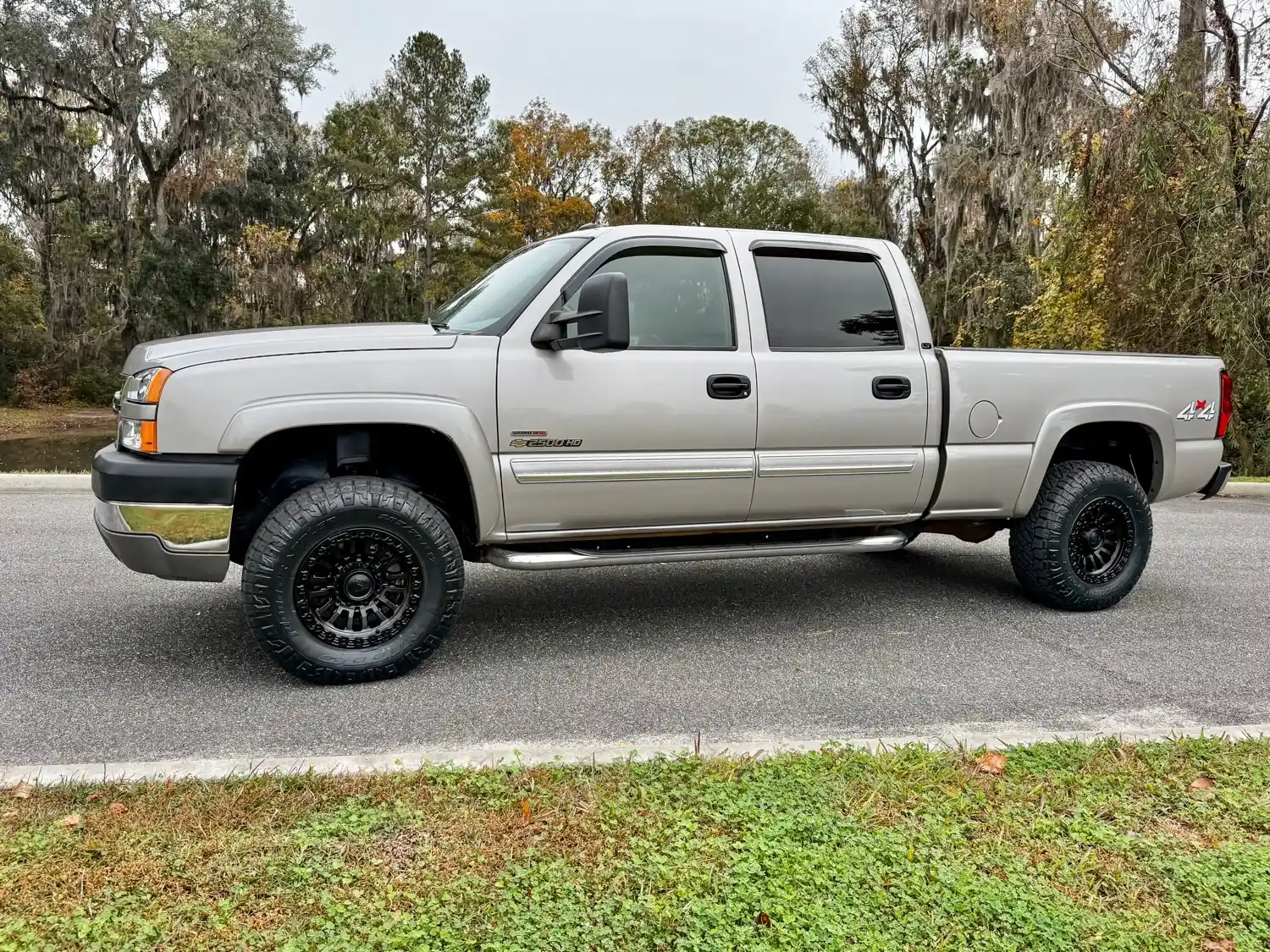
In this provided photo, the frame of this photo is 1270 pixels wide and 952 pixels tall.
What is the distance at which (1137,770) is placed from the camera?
3164mm

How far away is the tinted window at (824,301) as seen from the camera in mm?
4602

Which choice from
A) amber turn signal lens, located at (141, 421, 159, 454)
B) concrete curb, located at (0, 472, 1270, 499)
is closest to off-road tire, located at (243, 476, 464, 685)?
amber turn signal lens, located at (141, 421, 159, 454)

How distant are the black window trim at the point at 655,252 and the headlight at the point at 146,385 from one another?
164 centimetres

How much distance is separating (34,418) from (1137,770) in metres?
29.7

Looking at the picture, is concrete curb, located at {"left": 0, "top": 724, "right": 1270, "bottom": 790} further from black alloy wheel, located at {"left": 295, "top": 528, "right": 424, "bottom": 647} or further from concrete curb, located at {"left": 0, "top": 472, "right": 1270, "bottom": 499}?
concrete curb, located at {"left": 0, "top": 472, "right": 1270, "bottom": 499}

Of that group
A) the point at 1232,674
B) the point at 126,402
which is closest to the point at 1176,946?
the point at 1232,674

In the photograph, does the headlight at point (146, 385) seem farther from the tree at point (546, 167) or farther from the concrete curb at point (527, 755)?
the tree at point (546, 167)

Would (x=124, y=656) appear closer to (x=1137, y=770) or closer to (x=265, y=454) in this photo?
(x=265, y=454)

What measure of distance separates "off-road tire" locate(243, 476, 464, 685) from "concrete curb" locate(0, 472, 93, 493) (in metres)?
5.99

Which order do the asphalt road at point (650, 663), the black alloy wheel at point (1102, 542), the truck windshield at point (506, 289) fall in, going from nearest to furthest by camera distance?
the asphalt road at point (650, 663), the truck windshield at point (506, 289), the black alloy wheel at point (1102, 542)

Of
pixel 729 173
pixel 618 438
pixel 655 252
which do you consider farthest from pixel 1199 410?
pixel 729 173

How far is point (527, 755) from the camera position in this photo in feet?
10.6

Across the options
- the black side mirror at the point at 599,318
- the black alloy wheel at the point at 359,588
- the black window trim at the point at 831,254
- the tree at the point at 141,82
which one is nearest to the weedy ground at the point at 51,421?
the tree at the point at 141,82

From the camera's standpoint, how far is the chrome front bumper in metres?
3.70
